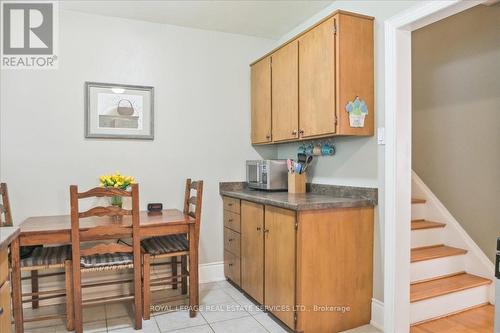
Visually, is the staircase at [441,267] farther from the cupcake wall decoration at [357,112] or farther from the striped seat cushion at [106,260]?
the striped seat cushion at [106,260]

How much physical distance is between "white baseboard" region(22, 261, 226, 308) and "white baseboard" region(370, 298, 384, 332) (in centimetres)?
153

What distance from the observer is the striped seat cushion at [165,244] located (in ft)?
8.68

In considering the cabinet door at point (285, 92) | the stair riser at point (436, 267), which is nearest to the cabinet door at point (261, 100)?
the cabinet door at point (285, 92)

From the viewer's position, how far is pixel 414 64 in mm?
3457

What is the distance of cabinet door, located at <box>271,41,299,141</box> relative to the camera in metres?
2.78

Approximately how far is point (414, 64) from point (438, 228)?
1610 millimetres

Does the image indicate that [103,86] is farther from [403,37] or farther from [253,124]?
[403,37]

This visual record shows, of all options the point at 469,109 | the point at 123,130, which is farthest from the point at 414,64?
the point at 123,130

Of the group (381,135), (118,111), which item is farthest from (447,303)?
(118,111)

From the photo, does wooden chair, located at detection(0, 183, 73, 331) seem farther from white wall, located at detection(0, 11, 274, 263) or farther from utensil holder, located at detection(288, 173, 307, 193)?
utensil holder, located at detection(288, 173, 307, 193)

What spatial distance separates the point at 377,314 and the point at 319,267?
57 cm

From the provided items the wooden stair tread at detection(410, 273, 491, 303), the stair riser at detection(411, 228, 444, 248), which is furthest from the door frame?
the stair riser at detection(411, 228, 444, 248)

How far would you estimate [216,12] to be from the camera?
119 inches

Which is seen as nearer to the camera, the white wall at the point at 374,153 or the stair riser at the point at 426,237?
the white wall at the point at 374,153
